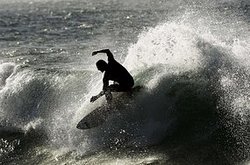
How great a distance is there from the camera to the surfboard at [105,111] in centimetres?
1252

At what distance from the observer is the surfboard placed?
1252cm

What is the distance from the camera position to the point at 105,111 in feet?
41.5

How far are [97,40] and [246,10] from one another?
20.8 meters

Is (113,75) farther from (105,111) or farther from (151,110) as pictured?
(151,110)

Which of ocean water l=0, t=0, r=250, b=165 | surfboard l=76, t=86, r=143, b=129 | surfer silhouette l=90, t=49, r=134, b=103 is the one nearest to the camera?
ocean water l=0, t=0, r=250, b=165

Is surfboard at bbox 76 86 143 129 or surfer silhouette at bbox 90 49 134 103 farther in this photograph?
surfboard at bbox 76 86 143 129

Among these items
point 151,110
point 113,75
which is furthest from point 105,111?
point 151,110

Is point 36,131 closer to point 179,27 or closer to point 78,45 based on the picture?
point 179,27

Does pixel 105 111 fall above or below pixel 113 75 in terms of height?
below

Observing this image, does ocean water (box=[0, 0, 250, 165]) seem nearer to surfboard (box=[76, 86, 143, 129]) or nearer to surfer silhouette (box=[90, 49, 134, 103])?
surfboard (box=[76, 86, 143, 129])

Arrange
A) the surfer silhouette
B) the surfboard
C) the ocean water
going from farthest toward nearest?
1. the surfboard
2. the surfer silhouette
3. the ocean water

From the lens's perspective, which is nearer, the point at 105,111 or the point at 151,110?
the point at 151,110

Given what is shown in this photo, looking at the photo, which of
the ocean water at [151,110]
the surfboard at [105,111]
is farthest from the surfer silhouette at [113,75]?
the ocean water at [151,110]

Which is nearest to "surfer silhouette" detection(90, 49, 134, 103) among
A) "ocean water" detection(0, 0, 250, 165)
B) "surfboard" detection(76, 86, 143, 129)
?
"surfboard" detection(76, 86, 143, 129)
